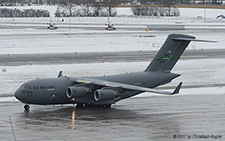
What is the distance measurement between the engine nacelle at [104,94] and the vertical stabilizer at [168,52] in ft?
18.6

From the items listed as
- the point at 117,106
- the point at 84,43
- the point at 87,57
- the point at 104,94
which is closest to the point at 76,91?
the point at 104,94

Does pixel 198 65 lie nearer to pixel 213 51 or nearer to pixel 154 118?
pixel 213 51

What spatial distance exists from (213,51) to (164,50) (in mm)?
36270

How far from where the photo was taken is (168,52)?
37344 mm

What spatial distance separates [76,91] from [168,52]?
898 cm

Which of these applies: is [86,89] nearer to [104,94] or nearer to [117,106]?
[104,94]

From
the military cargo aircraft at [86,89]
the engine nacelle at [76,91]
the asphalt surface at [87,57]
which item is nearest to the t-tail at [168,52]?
the military cargo aircraft at [86,89]

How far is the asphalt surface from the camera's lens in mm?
58844

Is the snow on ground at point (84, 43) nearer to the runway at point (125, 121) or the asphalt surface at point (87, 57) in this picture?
the asphalt surface at point (87, 57)

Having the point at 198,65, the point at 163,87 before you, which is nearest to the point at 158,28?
the point at 198,65

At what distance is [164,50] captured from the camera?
3731 cm

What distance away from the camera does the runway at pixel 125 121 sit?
986 inches

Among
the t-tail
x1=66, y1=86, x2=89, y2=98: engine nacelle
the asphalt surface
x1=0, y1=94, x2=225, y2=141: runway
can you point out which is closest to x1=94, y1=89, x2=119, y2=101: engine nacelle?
x1=66, y1=86, x2=89, y2=98: engine nacelle

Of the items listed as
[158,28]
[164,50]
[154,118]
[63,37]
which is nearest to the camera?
[154,118]
